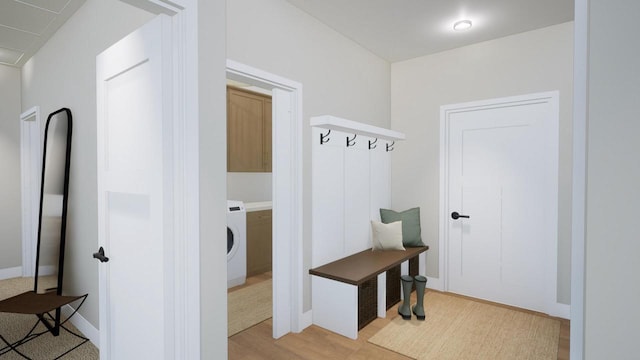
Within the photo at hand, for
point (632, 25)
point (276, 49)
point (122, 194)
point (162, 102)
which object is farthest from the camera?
point (276, 49)

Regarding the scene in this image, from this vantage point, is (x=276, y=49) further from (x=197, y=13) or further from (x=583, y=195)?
(x=583, y=195)

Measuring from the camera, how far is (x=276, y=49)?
245cm

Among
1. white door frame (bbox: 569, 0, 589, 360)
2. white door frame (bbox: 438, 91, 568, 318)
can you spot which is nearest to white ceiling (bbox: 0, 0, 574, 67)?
white door frame (bbox: 438, 91, 568, 318)

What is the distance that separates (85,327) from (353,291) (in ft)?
6.89

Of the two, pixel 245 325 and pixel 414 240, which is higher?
pixel 414 240

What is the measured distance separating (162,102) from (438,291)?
11.0 ft

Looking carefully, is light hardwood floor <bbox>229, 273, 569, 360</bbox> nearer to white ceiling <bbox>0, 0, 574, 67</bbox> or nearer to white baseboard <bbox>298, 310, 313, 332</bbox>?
white baseboard <bbox>298, 310, 313, 332</bbox>

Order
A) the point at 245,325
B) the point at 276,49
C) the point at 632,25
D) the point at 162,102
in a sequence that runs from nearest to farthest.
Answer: the point at 632,25 → the point at 162,102 → the point at 276,49 → the point at 245,325

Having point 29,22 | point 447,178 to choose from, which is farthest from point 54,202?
point 447,178

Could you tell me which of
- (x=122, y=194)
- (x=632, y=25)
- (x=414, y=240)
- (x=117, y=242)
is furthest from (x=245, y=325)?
(x=632, y=25)

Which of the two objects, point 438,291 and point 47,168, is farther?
point 438,291

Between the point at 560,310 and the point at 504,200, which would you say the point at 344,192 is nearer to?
the point at 504,200

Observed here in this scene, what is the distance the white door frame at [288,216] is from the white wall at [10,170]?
12.0 feet

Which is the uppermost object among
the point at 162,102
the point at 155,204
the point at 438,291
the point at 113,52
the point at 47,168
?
the point at 113,52
